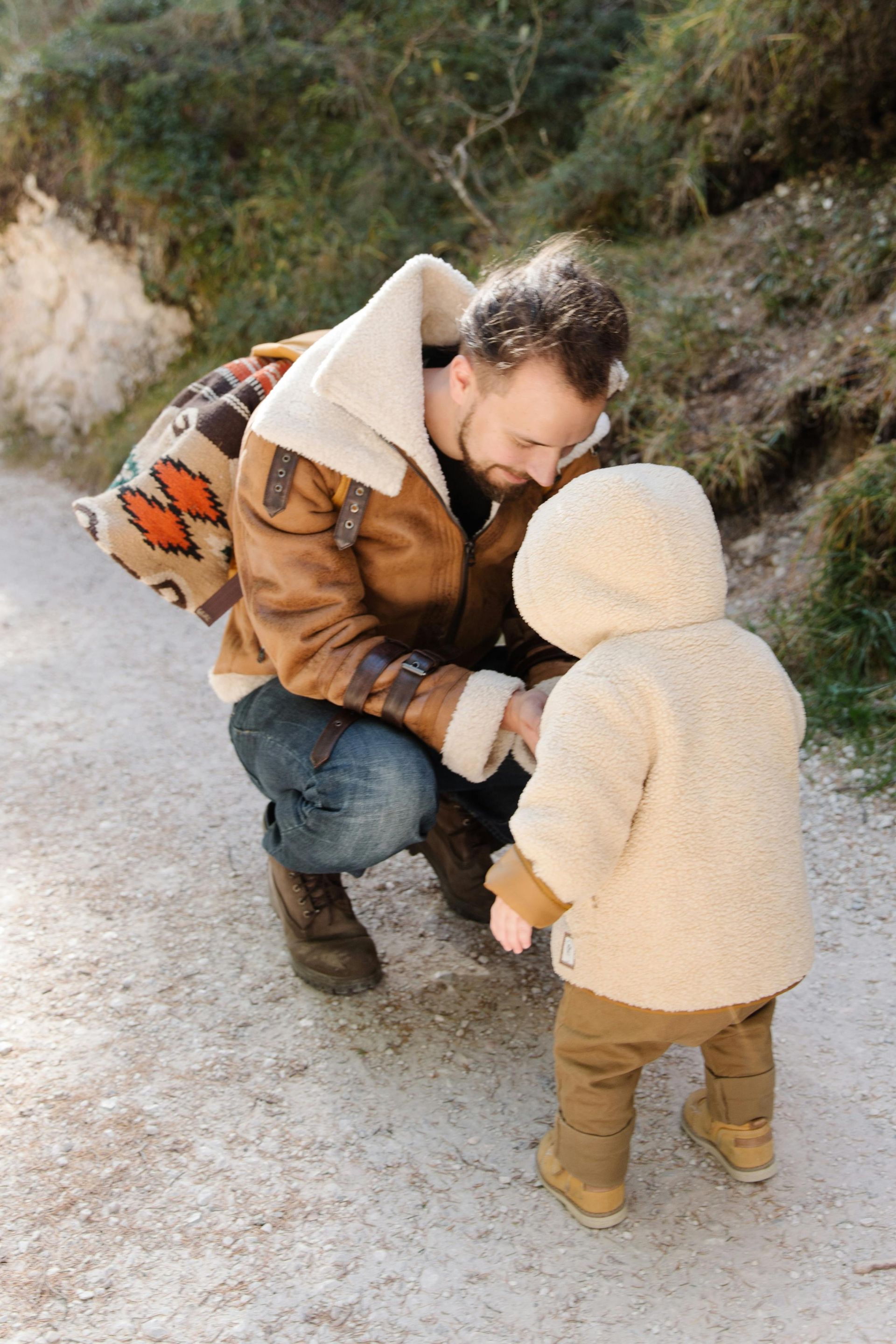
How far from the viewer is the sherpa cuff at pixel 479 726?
6.18 feet

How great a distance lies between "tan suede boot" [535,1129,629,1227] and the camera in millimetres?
1657

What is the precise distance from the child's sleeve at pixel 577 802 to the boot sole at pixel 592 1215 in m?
0.52

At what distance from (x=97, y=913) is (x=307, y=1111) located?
2.67ft

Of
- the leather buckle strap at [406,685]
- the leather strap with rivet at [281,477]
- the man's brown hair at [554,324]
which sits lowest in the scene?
the leather buckle strap at [406,685]

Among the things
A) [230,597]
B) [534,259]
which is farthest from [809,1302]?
[534,259]

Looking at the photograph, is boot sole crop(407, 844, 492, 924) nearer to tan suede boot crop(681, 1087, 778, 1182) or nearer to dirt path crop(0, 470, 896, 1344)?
dirt path crop(0, 470, 896, 1344)

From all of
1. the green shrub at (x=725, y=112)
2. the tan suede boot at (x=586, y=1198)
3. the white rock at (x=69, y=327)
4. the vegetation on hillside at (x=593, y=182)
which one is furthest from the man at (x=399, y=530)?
the white rock at (x=69, y=327)

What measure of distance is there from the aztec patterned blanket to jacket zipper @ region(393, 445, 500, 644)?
367 mm

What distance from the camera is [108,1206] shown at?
1.72 meters

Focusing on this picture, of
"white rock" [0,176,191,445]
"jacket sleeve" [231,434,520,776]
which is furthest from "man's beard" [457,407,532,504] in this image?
"white rock" [0,176,191,445]

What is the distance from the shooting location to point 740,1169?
1733 millimetres

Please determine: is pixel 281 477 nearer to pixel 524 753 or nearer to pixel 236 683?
pixel 236 683

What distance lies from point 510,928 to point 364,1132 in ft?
1.98

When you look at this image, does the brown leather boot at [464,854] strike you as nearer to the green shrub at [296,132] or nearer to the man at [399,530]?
the man at [399,530]
